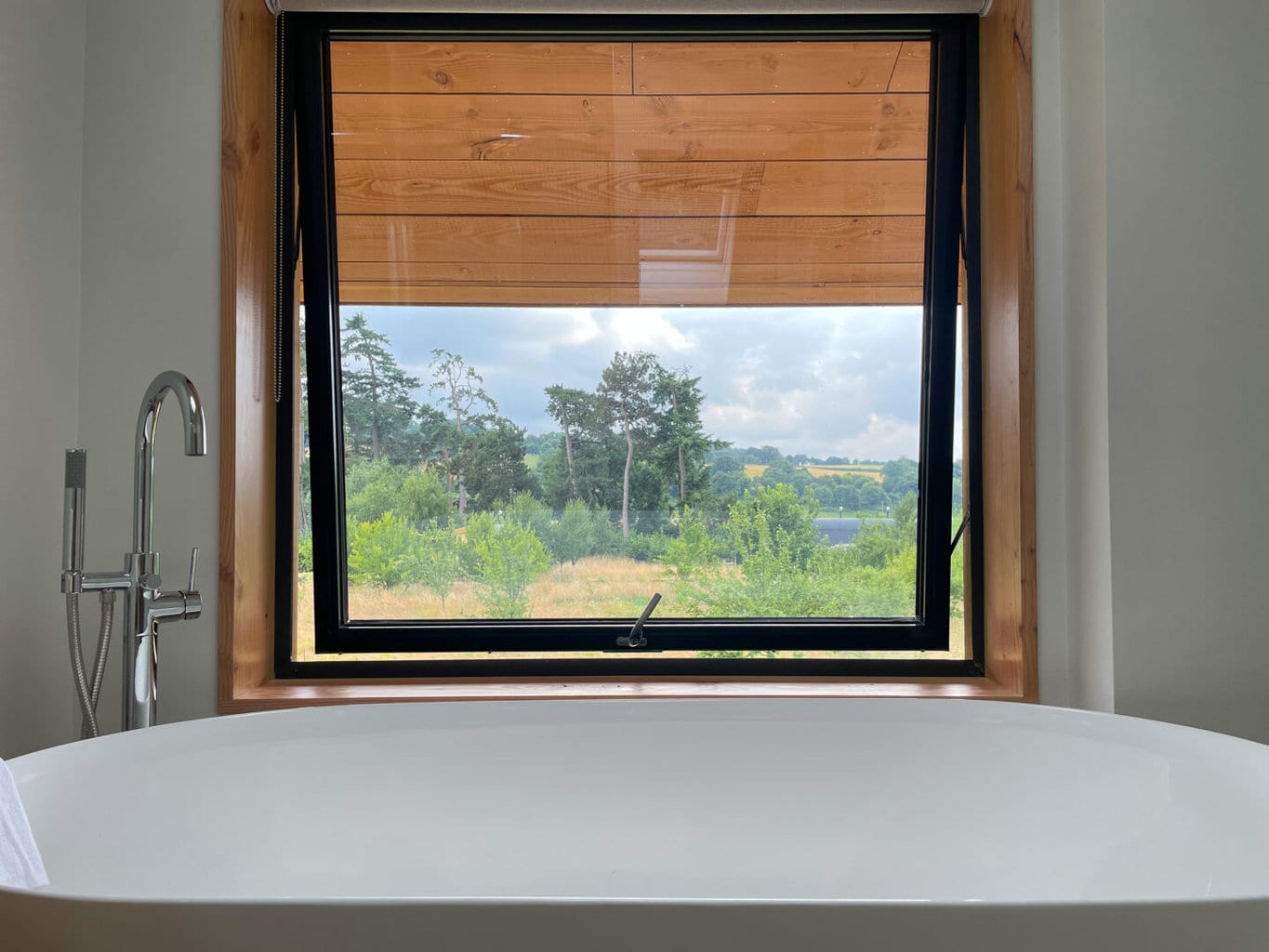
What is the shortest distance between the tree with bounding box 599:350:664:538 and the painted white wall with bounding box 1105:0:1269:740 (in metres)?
0.90

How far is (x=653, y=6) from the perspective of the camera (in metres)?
1.73

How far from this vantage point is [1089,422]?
5.33 feet

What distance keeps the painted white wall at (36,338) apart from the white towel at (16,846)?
1.87 feet

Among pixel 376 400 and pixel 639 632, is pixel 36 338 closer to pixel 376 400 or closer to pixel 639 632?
pixel 376 400

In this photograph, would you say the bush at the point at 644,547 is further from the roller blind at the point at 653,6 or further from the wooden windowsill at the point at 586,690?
the roller blind at the point at 653,6

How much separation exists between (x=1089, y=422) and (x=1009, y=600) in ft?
1.27

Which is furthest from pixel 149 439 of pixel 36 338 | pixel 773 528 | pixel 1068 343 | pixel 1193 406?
pixel 1193 406

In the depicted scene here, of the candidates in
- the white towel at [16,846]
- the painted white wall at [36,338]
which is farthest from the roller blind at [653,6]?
the white towel at [16,846]

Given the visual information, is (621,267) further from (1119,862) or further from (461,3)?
(1119,862)

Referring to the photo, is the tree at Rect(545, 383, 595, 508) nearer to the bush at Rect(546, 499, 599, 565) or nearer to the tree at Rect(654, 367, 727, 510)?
the bush at Rect(546, 499, 599, 565)

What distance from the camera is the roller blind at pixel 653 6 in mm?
1714

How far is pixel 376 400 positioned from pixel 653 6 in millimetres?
1003

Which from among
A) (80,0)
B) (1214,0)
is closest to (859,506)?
(1214,0)

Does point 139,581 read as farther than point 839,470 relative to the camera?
No
